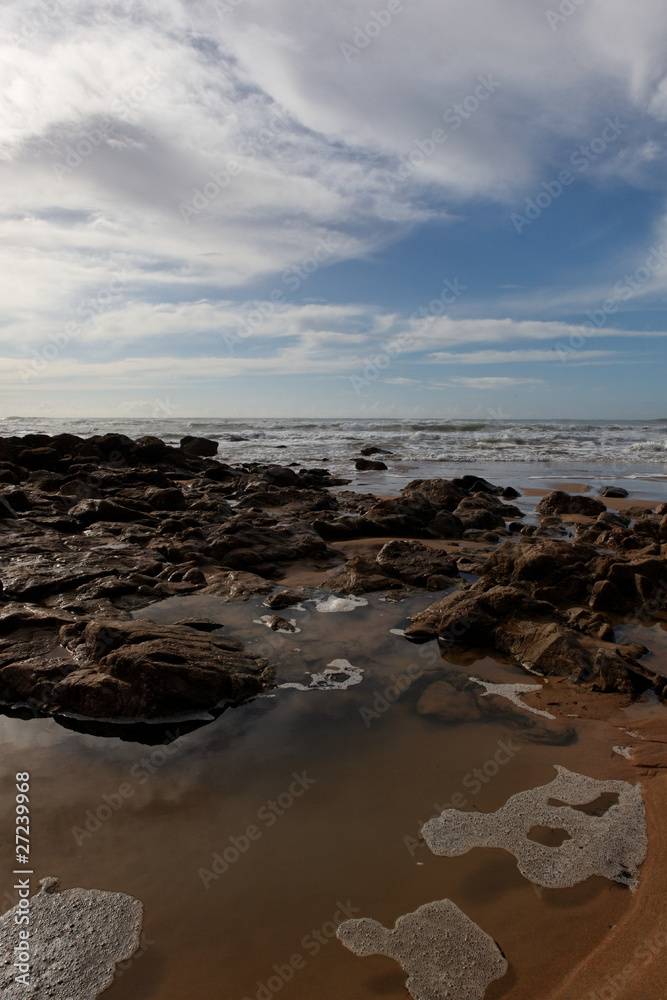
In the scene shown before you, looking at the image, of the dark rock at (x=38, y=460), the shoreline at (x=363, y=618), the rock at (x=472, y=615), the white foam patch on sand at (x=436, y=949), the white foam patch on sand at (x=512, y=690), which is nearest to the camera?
the white foam patch on sand at (x=436, y=949)

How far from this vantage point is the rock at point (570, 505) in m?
10.6

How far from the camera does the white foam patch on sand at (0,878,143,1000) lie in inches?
74.3

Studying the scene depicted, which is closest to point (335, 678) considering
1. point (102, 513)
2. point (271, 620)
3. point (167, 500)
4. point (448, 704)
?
point (448, 704)

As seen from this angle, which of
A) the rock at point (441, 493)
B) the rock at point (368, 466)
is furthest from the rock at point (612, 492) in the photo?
the rock at point (368, 466)

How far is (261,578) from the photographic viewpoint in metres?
6.13

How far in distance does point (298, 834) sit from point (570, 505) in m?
9.81

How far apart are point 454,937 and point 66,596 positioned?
448cm

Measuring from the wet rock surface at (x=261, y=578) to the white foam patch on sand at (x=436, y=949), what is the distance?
1.79m

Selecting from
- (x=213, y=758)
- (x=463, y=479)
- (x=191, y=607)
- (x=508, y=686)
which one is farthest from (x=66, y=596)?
(x=463, y=479)

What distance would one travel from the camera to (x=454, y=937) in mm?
2027

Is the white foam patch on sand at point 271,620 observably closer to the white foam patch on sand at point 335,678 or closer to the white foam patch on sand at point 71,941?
the white foam patch on sand at point 335,678

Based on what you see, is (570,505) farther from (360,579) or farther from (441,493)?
(360,579)

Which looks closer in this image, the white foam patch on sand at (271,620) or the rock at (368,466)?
the white foam patch on sand at (271,620)

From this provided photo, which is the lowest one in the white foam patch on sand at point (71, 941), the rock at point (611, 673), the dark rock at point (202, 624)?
the white foam patch on sand at point (71, 941)
